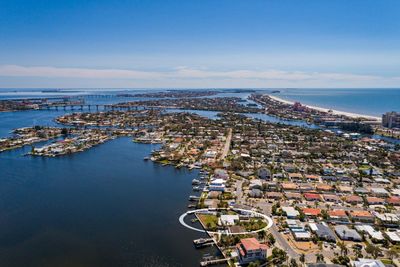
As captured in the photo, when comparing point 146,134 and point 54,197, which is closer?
point 54,197

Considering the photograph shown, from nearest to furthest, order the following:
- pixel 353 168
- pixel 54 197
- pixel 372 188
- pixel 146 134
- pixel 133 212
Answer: pixel 133 212, pixel 54 197, pixel 372 188, pixel 353 168, pixel 146 134

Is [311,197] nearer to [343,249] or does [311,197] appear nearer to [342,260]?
[343,249]

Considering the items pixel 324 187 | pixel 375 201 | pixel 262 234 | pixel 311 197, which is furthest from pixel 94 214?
pixel 375 201

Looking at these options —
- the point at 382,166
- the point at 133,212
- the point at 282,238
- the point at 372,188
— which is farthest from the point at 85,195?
the point at 382,166

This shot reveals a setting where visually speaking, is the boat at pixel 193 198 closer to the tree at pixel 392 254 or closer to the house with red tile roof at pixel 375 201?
the tree at pixel 392 254

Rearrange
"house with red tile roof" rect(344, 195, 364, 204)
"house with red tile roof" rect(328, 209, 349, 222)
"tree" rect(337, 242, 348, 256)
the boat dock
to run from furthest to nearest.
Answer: "house with red tile roof" rect(344, 195, 364, 204) → "house with red tile roof" rect(328, 209, 349, 222) → the boat dock → "tree" rect(337, 242, 348, 256)

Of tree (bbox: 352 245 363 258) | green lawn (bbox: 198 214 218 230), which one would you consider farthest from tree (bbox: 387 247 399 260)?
green lawn (bbox: 198 214 218 230)

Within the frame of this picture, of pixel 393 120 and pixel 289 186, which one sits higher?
pixel 393 120

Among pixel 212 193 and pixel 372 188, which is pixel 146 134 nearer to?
pixel 212 193

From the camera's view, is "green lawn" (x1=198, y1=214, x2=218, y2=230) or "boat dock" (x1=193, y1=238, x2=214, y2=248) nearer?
"boat dock" (x1=193, y1=238, x2=214, y2=248)

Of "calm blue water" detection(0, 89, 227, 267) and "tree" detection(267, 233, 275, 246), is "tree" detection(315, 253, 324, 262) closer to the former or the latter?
"tree" detection(267, 233, 275, 246)

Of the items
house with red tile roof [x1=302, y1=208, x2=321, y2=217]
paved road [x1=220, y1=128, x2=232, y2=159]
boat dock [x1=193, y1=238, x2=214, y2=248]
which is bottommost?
boat dock [x1=193, y1=238, x2=214, y2=248]
